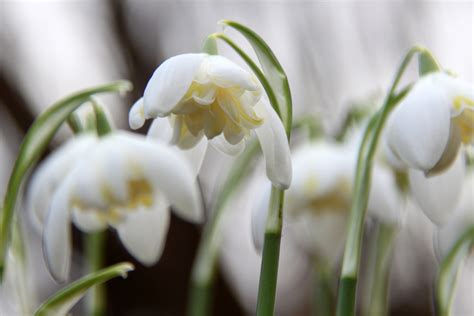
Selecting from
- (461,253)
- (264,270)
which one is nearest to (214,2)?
(461,253)

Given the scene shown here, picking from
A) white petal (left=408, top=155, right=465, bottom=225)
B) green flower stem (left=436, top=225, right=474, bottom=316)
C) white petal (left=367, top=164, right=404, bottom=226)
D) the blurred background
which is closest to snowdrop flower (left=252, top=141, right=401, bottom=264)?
white petal (left=367, top=164, right=404, bottom=226)

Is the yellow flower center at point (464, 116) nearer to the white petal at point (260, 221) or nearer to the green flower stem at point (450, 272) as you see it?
the green flower stem at point (450, 272)

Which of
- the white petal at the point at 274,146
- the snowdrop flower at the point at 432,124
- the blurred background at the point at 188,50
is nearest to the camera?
the white petal at the point at 274,146

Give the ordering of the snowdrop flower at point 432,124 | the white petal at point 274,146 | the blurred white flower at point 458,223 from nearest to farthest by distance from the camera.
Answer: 1. the white petal at point 274,146
2. the snowdrop flower at point 432,124
3. the blurred white flower at point 458,223

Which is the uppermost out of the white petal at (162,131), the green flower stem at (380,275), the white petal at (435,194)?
the white petal at (162,131)

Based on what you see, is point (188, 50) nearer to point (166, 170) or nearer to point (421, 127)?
point (166, 170)

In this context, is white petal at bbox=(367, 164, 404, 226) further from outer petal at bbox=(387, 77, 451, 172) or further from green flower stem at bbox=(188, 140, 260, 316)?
outer petal at bbox=(387, 77, 451, 172)

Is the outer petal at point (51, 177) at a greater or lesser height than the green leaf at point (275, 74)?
lesser

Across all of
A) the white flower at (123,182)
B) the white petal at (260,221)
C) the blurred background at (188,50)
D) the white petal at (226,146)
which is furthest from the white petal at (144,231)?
the blurred background at (188,50)
